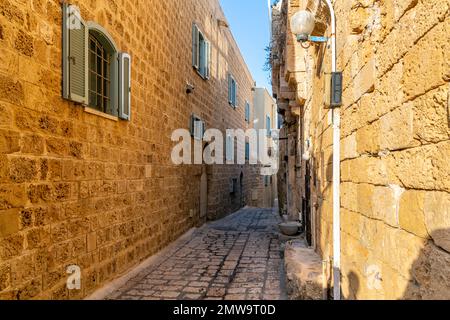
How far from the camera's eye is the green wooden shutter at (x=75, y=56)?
3758mm

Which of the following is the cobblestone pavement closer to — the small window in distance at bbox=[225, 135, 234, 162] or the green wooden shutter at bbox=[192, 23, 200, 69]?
the green wooden shutter at bbox=[192, 23, 200, 69]

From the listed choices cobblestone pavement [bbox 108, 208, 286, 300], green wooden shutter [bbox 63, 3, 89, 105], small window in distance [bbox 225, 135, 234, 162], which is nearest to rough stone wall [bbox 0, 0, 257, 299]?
green wooden shutter [bbox 63, 3, 89, 105]

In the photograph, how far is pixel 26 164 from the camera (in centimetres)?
317

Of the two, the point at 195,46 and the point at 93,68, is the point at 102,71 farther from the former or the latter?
the point at 195,46

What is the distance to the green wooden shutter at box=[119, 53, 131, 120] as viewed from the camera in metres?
5.19

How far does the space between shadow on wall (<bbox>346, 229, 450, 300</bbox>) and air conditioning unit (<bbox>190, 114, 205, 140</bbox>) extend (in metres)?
8.10

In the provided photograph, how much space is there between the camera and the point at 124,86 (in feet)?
17.4

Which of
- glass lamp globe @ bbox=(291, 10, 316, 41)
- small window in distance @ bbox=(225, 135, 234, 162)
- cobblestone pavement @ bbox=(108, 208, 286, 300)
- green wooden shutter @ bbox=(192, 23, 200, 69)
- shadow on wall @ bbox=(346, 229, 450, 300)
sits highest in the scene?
green wooden shutter @ bbox=(192, 23, 200, 69)

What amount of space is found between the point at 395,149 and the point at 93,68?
404cm

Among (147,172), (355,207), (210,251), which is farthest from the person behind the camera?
(210,251)

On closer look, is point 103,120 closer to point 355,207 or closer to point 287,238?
point 355,207

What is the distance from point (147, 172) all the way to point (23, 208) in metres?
3.24

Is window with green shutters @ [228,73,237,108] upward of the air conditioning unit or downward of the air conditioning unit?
upward
